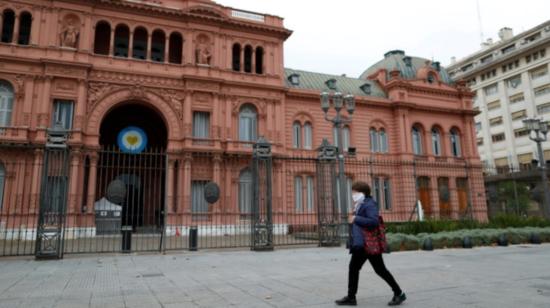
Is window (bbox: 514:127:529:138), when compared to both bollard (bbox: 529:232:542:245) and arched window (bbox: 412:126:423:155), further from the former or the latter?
bollard (bbox: 529:232:542:245)

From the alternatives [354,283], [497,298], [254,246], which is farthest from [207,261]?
[497,298]

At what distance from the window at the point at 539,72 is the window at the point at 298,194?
1555 inches

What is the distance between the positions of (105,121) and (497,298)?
26.1 m

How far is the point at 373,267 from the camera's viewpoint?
543 cm

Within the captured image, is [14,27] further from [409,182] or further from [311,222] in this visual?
[409,182]

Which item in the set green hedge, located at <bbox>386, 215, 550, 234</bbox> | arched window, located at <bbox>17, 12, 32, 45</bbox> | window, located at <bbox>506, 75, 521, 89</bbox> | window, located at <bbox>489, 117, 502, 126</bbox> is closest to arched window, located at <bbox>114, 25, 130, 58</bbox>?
arched window, located at <bbox>17, 12, 32, 45</bbox>

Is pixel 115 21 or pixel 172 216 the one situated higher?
pixel 115 21

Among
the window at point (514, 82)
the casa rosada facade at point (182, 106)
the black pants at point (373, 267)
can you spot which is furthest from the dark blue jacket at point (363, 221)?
the window at point (514, 82)

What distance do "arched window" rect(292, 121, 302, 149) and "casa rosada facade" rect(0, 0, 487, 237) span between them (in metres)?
0.09

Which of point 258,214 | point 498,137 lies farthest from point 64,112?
point 498,137

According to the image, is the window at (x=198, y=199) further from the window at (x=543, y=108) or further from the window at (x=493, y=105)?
the window at (x=493, y=105)

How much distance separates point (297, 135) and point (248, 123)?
4130 mm

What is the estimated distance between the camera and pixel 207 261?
10.8m

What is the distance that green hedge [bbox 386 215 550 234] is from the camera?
49.9 ft
